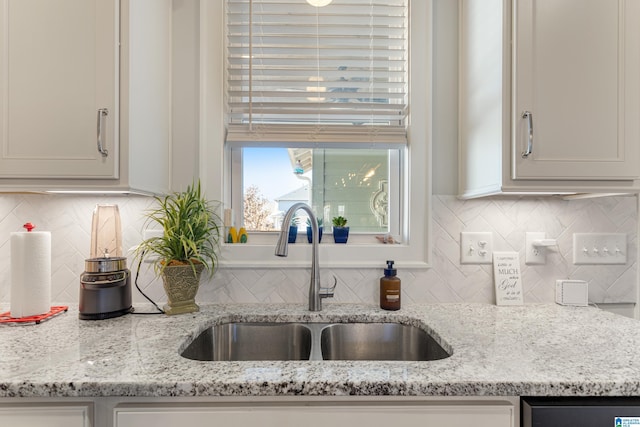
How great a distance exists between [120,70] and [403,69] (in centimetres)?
108

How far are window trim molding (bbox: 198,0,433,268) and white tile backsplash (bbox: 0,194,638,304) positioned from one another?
43 mm

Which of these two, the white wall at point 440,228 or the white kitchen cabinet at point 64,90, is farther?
the white wall at point 440,228

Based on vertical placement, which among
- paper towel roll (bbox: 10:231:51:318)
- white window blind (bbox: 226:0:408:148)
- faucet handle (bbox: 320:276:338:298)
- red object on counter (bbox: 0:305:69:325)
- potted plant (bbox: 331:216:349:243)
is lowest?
red object on counter (bbox: 0:305:69:325)

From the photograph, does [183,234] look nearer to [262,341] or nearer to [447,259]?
[262,341]

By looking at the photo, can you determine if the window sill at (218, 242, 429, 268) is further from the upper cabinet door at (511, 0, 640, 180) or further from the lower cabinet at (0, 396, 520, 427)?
the lower cabinet at (0, 396, 520, 427)

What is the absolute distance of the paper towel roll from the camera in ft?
3.67

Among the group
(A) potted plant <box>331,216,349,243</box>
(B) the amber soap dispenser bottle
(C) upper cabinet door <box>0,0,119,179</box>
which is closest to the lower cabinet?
(B) the amber soap dispenser bottle

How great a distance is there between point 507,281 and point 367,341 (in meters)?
0.64

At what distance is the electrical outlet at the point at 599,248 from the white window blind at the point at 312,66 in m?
0.87

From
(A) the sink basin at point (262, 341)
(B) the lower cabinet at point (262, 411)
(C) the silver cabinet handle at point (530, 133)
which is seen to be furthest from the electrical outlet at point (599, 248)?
(A) the sink basin at point (262, 341)

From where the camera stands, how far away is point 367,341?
4.14 feet

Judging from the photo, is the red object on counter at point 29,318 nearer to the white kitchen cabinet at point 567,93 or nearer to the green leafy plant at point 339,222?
the green leafy plant at point 339,222

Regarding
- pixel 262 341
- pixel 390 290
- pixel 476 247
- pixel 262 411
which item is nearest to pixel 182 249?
pixel 262 341

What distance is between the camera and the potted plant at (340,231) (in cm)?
146
